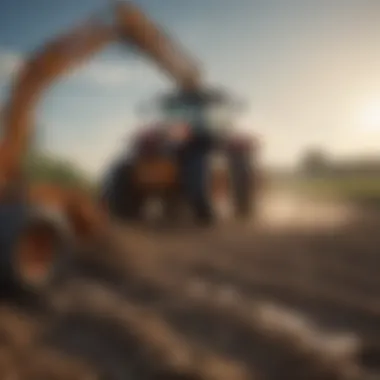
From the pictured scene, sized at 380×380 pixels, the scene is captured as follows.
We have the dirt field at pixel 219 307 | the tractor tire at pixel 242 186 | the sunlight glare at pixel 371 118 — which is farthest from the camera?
the tractor tire at pixel 242 186

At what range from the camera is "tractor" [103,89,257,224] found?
1.94 m

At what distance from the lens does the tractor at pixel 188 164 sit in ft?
6.37

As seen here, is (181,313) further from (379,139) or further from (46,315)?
(379,139)

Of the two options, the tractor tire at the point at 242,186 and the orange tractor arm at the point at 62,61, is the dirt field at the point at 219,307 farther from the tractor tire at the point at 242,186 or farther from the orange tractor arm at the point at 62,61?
the orange tractor arm at the point at 62,61

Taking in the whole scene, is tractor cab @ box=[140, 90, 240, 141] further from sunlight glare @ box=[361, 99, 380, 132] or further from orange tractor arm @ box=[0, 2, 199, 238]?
sunlight glare @ box=[361, 99, 380, 132]

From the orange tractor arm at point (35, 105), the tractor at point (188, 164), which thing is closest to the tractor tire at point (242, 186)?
the tractor at point (188, 164)

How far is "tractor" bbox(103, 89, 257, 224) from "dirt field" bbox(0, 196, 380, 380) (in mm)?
95

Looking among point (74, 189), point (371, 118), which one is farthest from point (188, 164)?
point (371, 118)

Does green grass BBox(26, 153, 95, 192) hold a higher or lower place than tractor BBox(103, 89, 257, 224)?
lower

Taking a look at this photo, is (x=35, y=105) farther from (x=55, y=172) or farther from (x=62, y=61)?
(x=55, y=172)

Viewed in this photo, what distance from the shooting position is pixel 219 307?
187cm

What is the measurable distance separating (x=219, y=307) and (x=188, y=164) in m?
0.55

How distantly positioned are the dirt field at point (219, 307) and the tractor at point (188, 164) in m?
0.09

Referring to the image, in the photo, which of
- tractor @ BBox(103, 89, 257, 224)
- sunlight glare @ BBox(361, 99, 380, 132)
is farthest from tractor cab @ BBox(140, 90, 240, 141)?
sunlight glare @ BBox(361, 99, 380, 132)
